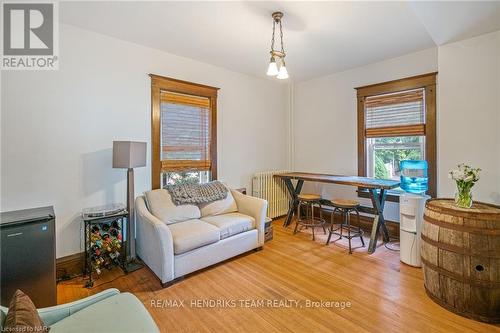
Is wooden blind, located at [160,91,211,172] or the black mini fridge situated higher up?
wooden blind, located at [160,91,211,172]

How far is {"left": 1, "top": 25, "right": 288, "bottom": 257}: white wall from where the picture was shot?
2.32 m

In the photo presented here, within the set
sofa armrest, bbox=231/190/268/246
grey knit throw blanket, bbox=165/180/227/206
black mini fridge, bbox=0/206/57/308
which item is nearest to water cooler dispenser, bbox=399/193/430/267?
sofa armrest, bbox=231/190/268/246

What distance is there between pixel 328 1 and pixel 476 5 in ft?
3.87

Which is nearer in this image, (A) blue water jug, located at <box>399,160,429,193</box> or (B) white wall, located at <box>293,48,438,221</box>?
(A) blue water jug, located at <box>399,160,429,193</box>

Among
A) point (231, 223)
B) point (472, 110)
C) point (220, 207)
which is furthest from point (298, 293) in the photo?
point (472, 110)

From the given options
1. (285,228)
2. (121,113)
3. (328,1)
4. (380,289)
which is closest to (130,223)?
(121,113)

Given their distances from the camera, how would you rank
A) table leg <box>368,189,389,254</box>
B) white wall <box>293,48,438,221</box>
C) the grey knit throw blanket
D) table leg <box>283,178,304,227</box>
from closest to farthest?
→ 1. the grey knit throw blanket
2. table leg <box>368,189,389,254</box>
3. white wall <box>293,48,438,221</box>
4. table leg <box>283,178,304,227</box>

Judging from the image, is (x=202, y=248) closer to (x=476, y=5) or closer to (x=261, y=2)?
(x=261, y=2)

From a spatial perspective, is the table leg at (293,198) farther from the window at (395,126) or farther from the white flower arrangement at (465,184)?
the white flower arrangement at (465,184)

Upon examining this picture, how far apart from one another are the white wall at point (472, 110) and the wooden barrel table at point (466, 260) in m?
0.53

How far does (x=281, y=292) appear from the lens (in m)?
2.29

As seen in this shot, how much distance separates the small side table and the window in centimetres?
355

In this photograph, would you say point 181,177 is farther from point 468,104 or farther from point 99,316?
point 468,104

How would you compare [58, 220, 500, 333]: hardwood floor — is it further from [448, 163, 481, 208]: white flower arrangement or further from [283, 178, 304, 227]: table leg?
[283, 178, 304, 227]: table leg
